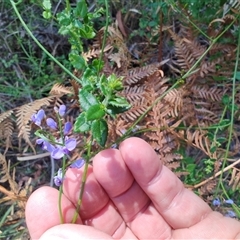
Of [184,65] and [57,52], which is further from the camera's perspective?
[57,52]

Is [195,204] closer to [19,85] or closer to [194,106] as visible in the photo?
[194,106]

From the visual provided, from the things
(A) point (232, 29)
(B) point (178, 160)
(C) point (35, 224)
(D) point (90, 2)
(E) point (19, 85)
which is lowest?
(E) point (19, 85)

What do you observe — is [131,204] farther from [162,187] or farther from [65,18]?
[65,18]

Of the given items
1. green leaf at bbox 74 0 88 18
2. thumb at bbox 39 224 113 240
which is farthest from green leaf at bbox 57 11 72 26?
thumb at bbox 39 224 113 240

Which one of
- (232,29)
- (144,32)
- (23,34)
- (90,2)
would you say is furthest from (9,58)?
(232,29)

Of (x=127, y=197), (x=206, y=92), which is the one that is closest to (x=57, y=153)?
(x=127, y=197)

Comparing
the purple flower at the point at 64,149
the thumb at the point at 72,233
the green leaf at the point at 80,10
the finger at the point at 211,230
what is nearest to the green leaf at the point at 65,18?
the green leaf at the point at 80,10

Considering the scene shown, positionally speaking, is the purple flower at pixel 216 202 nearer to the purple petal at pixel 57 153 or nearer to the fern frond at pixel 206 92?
the fern frond at pixel 206 92

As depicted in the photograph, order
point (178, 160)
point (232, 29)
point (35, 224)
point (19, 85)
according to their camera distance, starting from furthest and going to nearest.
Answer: point (19, 85) < point (232, 29) < point (178, 160) < point (35, 224)
